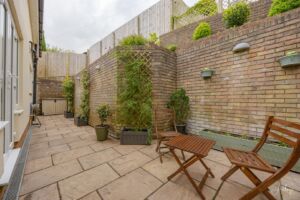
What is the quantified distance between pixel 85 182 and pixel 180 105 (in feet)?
8.61

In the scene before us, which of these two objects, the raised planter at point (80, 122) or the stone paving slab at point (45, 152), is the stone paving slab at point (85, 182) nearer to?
the stone paving slab at point (45, 152)

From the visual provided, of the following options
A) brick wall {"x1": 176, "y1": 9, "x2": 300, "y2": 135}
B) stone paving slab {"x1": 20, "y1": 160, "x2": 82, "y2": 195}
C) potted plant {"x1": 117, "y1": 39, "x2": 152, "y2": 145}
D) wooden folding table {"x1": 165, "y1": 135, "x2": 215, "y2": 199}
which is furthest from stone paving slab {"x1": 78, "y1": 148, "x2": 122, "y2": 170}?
brick wall {"x1": 176, "y1": 9, "x2": 300, "y2": 135}

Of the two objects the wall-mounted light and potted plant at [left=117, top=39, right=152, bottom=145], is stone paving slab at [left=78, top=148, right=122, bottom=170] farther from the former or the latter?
the wall-mounted light

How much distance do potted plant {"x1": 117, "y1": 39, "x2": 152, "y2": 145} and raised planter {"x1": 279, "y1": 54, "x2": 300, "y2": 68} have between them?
7.93ft

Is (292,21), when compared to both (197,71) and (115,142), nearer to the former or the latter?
(197,71)

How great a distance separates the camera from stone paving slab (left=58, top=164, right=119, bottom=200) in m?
1.48

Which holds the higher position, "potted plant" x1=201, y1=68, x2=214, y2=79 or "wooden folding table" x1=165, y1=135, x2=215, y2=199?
"potted plant" x1=201, y1=68, x2=214, y2=79

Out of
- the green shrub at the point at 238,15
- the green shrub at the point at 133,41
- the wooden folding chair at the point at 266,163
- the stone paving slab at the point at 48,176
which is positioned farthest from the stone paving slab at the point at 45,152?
the green shrub at the point at 238,15

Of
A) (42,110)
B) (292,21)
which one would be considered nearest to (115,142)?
(292,21)

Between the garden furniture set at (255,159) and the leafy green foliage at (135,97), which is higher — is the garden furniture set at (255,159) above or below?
below

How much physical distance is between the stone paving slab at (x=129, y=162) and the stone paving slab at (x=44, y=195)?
74cm

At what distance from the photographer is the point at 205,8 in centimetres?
484

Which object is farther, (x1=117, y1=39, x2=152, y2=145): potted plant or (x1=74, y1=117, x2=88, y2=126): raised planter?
(x1=74, y1=117, x2=88, y2=126): raised planter

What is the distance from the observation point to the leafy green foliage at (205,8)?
4.74 m
